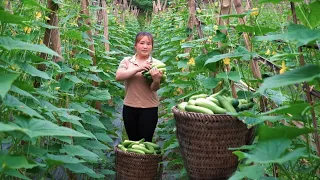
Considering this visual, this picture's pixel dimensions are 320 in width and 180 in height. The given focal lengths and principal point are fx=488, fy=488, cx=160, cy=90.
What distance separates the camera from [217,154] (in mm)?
3199

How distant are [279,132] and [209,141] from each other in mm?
1379

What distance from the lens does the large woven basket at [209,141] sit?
310 cm

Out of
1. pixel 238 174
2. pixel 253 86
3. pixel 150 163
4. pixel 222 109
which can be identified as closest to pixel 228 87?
pixel 253 86

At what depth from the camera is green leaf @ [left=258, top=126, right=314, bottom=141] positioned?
176 centimetres

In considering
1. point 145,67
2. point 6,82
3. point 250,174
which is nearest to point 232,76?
point 145,67

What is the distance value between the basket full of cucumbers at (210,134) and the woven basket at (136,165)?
825mm

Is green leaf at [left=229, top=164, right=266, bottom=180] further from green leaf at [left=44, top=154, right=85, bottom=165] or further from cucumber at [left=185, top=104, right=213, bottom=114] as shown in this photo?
cucumber at [left=185, top=104, right=213, bottom=114]

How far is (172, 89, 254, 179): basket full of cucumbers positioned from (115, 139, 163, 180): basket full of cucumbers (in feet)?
2.72

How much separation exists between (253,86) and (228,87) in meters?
0.29

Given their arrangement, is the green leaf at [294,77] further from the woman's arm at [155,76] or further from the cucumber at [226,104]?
the woman's arm at [155,76]

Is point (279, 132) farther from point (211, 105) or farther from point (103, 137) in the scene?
point (103, 137)

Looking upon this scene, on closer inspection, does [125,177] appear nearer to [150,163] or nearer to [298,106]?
[150,163]

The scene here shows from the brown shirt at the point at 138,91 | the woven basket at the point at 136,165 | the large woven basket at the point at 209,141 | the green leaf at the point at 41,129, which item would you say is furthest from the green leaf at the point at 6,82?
the brown shirt at the point at 138,91

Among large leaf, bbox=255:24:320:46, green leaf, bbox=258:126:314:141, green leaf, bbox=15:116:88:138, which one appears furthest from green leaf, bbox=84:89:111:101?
large leaf, bbox=255:24:320:46
